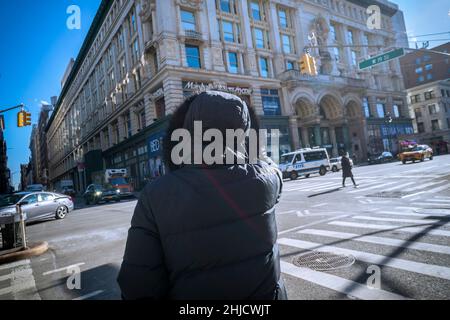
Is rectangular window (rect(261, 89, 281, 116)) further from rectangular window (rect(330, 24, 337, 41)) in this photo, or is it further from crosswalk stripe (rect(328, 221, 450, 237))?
crosswalk stripe (rect(328, 221, 450, 237))

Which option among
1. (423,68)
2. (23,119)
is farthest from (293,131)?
(423,68)

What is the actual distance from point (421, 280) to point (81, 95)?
203 feet

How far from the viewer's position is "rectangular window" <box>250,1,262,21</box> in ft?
106

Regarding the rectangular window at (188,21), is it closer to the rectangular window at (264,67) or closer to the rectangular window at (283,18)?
the rectangular window at (264,67)

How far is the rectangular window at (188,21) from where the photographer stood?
26516 millimetres

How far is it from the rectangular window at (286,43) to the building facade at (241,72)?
157 millimetres

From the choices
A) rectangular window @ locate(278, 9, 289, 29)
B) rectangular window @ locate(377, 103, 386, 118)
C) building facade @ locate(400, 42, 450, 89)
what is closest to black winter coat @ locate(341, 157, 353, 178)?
rectangular window @ locate(278, 9, 289, 29)

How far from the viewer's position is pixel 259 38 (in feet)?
105

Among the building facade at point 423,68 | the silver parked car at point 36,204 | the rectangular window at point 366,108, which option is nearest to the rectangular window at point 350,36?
the rectangular window at point 366,108

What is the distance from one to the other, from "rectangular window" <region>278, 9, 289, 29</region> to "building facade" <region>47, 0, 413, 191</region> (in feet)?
0.51

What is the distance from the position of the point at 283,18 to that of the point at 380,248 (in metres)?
37.4

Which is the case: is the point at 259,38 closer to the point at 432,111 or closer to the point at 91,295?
the point at 91,295
